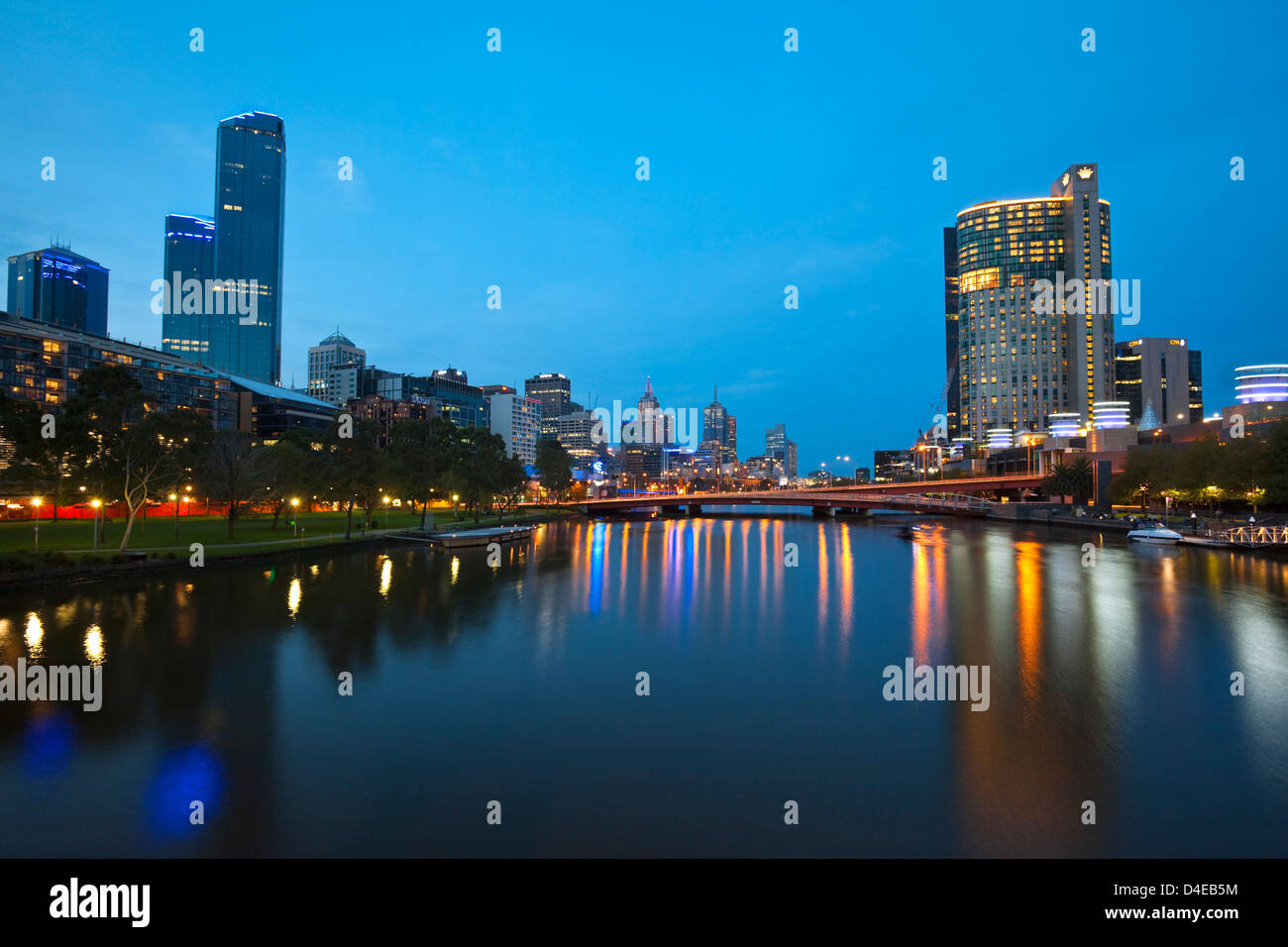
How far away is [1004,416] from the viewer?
18412 centimetres

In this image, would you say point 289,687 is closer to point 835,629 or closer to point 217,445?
point 835,629

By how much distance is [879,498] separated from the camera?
8888 cm

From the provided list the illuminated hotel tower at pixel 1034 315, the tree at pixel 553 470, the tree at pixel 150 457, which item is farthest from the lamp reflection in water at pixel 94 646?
the illuminated hotel tower at pixel 1034 315

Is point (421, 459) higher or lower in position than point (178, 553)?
higher

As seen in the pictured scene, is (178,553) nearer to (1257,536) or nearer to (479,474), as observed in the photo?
(479,474)

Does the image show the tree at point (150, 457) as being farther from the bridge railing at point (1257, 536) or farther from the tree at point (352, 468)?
the bridge railing at point (1257, 536)

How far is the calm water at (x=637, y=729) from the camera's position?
30.8ft

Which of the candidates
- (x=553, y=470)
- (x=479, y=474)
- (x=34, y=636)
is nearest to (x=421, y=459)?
(x=479, y=474)

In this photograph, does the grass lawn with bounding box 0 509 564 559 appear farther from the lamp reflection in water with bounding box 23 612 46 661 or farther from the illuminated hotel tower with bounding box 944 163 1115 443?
the illuminated hotel tower with bounding box 944 163 1115 443

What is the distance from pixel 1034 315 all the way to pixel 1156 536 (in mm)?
152703

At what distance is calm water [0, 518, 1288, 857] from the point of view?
940cm

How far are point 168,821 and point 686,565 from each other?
36996 millimetres

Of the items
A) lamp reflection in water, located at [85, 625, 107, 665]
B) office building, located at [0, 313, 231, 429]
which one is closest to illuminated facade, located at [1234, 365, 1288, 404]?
lamp reflection in water, located at [85, 625, 107, 665]
